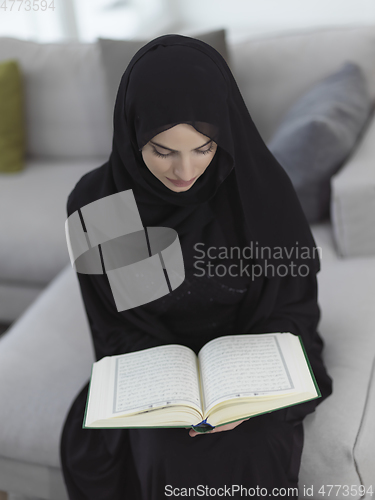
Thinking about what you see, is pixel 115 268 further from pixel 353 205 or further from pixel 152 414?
pixel 353 205

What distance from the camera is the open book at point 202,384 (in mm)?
834

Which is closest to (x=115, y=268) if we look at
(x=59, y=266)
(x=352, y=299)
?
(x=352, y=299)

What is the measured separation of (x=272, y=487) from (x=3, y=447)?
643 millimetres

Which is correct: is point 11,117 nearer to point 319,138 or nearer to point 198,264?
point 319,138

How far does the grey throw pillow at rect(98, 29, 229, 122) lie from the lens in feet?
5.67

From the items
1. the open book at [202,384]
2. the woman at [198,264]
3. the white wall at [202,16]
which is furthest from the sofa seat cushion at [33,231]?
the white wall at [202,16]

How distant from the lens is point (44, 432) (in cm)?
115

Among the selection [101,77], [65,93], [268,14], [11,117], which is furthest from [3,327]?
[268,14]

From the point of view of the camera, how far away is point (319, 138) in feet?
4.80

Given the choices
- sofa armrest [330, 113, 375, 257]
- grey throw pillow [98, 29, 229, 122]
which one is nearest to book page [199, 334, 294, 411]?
sofa armrest [330, 113, 375, 257]

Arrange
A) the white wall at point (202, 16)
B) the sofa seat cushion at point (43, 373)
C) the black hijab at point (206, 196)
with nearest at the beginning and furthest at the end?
the black hijab at point (206, 196) < the sofa seat cushion at point (43, 373) < the white wall at point (202, 16)

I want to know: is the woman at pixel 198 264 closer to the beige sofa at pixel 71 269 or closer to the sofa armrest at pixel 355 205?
the beige sofa at pixel 71 269

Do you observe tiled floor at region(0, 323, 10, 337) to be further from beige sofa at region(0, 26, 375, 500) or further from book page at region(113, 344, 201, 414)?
book page at region(113, 344, 201, 414)

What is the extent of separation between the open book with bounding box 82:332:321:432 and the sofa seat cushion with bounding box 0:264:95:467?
0.30 metres
